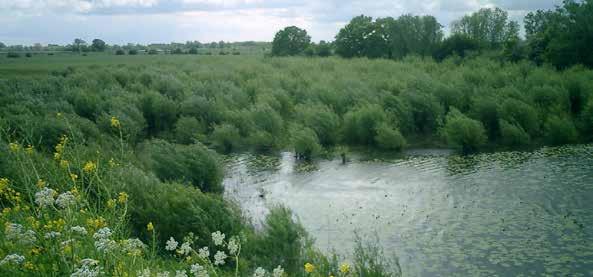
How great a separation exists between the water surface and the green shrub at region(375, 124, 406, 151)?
101 cm

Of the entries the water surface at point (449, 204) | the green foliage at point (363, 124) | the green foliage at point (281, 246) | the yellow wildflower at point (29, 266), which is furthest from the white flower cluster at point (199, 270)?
the green foliage at point (363, 124)

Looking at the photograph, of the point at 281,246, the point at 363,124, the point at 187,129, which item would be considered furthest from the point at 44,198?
the point at 187,129

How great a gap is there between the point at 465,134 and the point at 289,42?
53977mm

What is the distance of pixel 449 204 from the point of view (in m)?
15.9

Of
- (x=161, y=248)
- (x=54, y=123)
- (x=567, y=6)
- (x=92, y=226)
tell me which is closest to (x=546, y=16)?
(x=567, y=6)

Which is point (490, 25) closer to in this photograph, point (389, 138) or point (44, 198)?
point (389, 138)

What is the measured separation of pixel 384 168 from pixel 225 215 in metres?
10.1

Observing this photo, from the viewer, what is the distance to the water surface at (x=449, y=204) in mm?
12227

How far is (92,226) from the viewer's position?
5.70 meters

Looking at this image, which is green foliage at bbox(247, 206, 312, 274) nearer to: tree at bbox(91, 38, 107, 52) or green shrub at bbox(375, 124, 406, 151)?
green shrub at bbox(375, 124, 406, 151)

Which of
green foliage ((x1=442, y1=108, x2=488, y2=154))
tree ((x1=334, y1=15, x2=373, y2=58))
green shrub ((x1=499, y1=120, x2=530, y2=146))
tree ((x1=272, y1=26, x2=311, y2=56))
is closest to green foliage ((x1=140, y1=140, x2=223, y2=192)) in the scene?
green foliage ((x1=442, y1=108, x2=488, y2=154))

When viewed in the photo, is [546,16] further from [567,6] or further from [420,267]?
[420,267]

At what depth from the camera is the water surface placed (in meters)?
12.2

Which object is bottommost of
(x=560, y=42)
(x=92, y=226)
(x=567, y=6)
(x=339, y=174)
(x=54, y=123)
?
(x=339, y=174)
